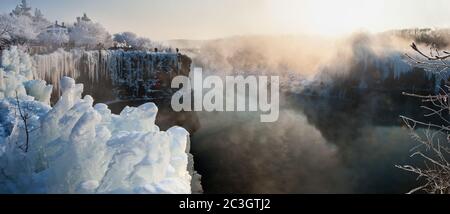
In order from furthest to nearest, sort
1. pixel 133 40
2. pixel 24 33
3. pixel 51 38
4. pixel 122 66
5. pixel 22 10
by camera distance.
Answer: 1. pixel 122 66
2. pixel 133 40
3. pixel 51 38
4. pixel 24 33
5. pixel 22 10

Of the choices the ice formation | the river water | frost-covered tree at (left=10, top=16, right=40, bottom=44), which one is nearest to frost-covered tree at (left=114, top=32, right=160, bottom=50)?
frost-covered tree at (left=10, top=16, right=40, bottom=44)

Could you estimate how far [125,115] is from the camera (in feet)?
9.05

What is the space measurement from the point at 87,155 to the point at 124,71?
26.1ft

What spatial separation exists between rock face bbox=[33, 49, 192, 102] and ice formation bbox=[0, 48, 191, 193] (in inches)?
169

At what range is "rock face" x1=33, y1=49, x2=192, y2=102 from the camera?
778 centimetres

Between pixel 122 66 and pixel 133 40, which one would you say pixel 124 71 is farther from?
pixel 133 40

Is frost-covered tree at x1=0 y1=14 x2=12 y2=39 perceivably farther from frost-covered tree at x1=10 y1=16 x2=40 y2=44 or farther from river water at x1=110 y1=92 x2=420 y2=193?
river water at x1=110 y1=92 x2=420 y2=193

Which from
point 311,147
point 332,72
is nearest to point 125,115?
point 311,147

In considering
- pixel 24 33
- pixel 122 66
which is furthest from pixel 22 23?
pixel 122 66

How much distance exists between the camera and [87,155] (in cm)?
204
